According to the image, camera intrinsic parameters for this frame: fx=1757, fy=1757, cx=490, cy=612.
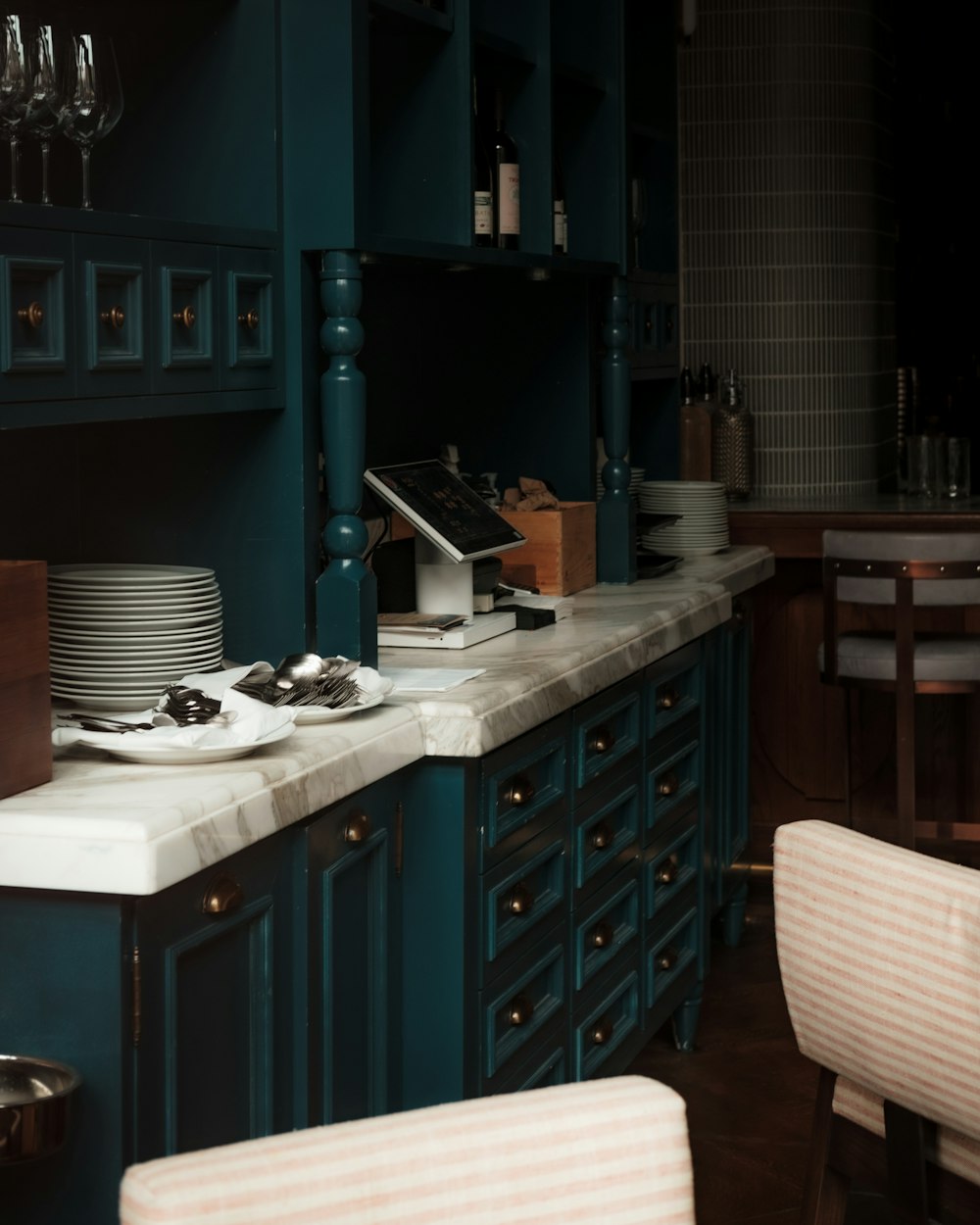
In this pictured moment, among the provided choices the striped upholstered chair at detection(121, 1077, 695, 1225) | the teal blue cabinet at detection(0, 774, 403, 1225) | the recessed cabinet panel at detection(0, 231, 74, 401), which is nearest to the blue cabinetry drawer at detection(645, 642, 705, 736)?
the teal blue cabinet at detection(0, 774, 403, 1225)

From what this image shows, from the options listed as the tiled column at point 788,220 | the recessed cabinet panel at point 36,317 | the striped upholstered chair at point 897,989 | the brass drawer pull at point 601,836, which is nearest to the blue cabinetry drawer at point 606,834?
the brass drawer pull at point 601,836

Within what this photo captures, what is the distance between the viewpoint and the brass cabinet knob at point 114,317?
2104 millimetres

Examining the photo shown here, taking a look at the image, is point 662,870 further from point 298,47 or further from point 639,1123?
point 639,1123

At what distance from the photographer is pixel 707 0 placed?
5.29m

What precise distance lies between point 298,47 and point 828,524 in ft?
9.09

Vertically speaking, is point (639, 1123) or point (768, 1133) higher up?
point (639, 1123)

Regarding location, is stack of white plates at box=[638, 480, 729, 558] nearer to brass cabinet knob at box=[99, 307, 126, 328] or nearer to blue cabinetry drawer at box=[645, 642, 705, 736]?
blue cabinetry drawer at box=[645, 642, 705, 736]

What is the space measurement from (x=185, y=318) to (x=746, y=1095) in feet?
6.90

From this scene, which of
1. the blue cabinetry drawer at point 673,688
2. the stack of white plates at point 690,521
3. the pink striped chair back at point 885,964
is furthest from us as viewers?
the stack of white plates at point 690,521

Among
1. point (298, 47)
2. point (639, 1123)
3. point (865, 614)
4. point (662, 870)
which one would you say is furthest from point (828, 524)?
point (639, 1123)

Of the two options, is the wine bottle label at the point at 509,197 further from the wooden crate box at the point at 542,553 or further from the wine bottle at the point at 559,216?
the wooden crate box at the point at 542,553

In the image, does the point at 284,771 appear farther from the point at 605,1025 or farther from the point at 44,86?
the point at 605,1025

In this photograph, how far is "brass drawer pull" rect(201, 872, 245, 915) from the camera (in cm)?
189

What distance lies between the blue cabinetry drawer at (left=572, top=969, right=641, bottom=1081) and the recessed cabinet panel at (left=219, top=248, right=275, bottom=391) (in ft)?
4.13
